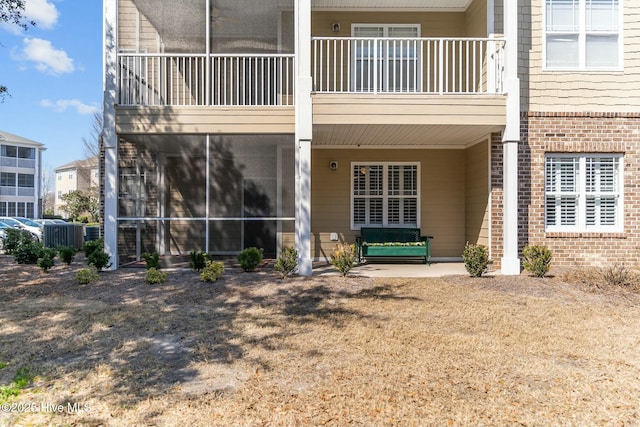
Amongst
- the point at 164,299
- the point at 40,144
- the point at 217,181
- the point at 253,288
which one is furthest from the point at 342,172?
the point at 40,144

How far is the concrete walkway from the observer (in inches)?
341

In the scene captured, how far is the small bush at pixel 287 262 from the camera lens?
7930 millimetres

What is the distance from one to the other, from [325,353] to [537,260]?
5701 mm

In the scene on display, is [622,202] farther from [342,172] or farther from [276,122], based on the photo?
[276,122]

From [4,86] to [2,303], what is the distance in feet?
16.1

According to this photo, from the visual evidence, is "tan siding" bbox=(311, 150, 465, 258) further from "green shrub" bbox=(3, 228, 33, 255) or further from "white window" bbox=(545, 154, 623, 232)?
"green shrub" bbox=(3, 228, 33, 255)

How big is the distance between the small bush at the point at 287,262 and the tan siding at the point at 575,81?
598cm

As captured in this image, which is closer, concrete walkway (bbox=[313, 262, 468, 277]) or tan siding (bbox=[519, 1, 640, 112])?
concrete walkway (bbox=[313, 262, 468, 277])

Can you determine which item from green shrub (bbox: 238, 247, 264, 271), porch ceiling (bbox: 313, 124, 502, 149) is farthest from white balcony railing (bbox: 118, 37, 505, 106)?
green shrub (bbox: 238, 247, 264, 271)

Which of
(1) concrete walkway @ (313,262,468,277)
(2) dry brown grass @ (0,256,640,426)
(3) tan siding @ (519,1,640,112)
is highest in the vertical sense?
(3) tan siding @ (519,1,640,112)

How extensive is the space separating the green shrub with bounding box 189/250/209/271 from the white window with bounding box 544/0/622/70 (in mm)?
8521

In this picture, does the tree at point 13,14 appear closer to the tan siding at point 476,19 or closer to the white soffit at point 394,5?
the white soffit at point 394,5

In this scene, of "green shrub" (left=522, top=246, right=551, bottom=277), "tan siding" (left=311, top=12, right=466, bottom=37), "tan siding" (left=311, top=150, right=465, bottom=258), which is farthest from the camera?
"tan siding" (left=311, top=150, right=465, bottom=258)

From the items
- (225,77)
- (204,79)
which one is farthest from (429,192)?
(204,79)
